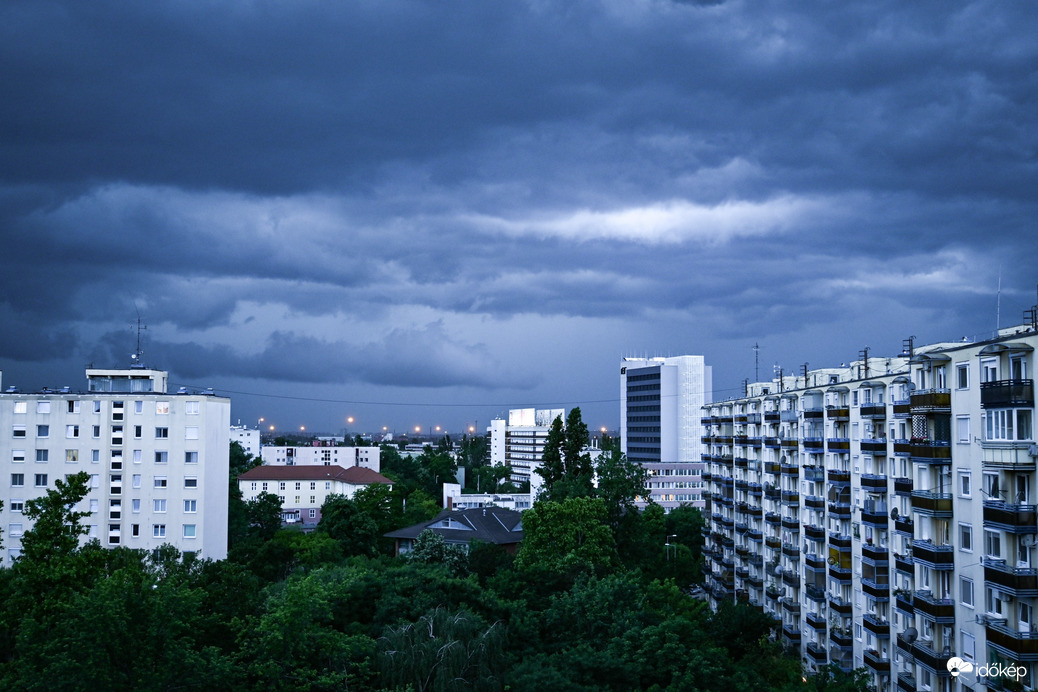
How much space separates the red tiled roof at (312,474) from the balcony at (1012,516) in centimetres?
12714

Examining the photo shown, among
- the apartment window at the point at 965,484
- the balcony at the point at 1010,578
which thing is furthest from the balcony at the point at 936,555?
the balcony at the point at 1010,578

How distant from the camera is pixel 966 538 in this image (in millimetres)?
37938

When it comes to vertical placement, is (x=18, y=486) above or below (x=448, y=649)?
above

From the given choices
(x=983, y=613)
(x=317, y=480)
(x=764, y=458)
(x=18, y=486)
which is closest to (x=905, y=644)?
(x=983, y=613)

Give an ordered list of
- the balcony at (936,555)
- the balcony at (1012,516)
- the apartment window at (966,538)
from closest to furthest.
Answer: the balcony at (1012,516)
the apartment window at (966,538)
the balcony at (936,555)

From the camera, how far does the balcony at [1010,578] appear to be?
32.6 metres

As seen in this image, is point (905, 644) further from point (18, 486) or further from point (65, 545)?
point (18, 486)

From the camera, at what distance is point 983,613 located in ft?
118

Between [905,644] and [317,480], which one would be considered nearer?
→ [905,644]

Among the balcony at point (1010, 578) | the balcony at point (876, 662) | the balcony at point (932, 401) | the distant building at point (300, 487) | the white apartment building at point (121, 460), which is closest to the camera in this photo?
the balcony at point (1010, 578)

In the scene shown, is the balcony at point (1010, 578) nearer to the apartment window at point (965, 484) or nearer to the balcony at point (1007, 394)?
the apartment window at point (965, 484)

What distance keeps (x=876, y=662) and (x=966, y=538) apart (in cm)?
1569

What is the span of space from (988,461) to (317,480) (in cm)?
13550

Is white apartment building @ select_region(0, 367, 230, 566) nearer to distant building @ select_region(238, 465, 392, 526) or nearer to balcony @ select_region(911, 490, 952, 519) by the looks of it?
balcony @ select_region(911, 490, 952, 519)
